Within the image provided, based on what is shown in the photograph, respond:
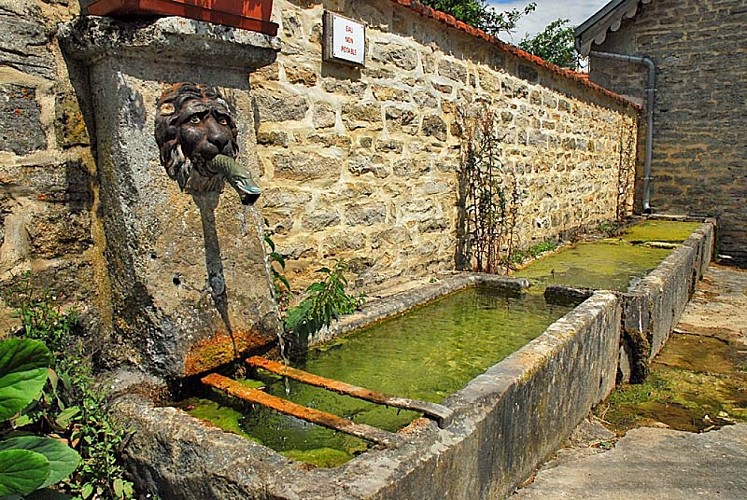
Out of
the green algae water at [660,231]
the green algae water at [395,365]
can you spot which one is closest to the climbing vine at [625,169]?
the green algae water at [660,231]

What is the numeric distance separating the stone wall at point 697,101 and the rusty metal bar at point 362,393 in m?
10.8

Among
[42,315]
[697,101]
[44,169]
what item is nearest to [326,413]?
[42,315]

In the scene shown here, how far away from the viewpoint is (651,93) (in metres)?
11.3

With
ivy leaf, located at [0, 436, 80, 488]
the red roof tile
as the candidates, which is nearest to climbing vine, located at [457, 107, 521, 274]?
the red roof tile

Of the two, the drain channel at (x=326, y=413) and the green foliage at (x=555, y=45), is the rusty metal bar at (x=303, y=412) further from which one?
the green foliage at (x=555, y=45)

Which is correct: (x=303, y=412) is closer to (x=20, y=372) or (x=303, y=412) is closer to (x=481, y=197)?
(x=20, y=372)

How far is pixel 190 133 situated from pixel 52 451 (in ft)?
3.77

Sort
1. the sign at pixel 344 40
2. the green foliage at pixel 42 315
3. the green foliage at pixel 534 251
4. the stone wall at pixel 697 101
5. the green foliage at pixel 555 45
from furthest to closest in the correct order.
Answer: the green foliage at pixel 555 45 < the stone wall at pixel 697 101 < the green foliage at pixel 534 251 < the sign at pixel 344 40 < the green foliage at pixel 42 315

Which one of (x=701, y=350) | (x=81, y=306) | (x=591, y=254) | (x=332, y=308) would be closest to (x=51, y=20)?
(x=81, y=306)

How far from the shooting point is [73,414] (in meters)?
1.97

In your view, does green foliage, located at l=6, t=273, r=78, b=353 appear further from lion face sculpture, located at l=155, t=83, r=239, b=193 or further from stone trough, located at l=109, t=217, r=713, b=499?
lion face sculpture, located at l=155, t=83, r=239, b=193

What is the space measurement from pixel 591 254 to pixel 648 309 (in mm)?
2488

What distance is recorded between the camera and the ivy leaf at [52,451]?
1.62 meters

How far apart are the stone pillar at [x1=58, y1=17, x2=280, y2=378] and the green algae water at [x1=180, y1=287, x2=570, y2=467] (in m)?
0.29
